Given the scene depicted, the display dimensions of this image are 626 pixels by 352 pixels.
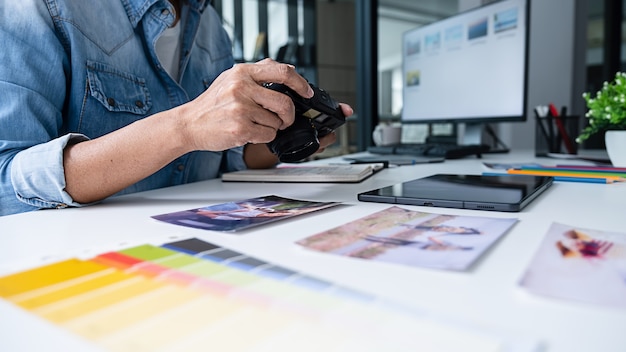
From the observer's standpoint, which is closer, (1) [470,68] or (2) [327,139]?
(2) [327,139]

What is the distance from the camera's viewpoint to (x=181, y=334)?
236mm

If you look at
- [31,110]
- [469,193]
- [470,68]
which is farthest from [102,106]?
[470,68]

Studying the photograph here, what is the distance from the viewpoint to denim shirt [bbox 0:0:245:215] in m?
0.64

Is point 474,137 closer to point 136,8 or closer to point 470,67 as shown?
point 470,67

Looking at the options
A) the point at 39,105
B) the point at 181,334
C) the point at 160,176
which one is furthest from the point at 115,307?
the point at 160,176

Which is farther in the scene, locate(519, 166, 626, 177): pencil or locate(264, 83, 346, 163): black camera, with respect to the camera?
locate(519, 166, 626, 177): pencil

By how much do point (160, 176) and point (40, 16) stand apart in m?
0.38

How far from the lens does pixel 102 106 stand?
85 cm

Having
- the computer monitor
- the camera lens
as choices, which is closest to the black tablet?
the camera lens

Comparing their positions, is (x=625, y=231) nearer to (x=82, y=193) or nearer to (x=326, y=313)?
(x=326, y=313)

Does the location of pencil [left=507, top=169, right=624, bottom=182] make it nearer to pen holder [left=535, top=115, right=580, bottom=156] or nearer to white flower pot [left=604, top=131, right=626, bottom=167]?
white flower pot [left=604, top=131, right=626, bottom=167]

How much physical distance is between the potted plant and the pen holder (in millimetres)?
332

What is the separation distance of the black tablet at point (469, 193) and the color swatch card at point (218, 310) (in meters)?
0.30

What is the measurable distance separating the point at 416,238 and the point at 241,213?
0.23 meters
